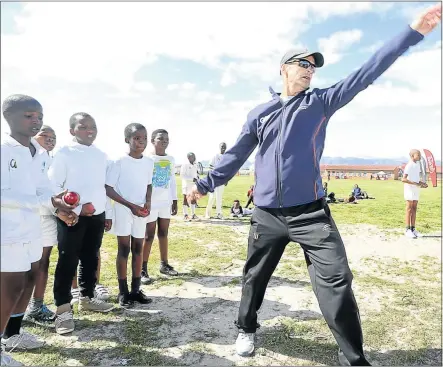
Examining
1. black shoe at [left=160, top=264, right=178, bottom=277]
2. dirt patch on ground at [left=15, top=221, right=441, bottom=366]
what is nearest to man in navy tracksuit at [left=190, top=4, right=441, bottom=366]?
dirt patch on ground at [left=15, top=221, right=441, bottom=366]

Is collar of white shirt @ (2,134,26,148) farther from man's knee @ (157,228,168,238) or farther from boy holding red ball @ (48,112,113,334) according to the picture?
man's knee @ (157,228,168,238)

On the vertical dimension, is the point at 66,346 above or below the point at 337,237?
below

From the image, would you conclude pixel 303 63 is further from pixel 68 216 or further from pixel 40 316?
pixel 40 316

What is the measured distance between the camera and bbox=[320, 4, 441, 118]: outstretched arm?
8.73ft

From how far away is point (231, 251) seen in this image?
24.7 ft

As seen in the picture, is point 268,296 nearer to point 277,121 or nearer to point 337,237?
point 337,237

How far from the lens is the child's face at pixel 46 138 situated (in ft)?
15.4

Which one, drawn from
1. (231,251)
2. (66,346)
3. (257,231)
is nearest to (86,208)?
(66,346)

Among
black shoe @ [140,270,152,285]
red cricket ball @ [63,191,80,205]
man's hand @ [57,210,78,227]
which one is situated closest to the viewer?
red cricket ball @ [63,191,80,205]

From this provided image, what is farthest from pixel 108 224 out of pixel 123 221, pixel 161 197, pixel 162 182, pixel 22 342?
pixel 22 342

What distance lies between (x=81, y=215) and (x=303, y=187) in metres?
2.44

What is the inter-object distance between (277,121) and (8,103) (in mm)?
2216

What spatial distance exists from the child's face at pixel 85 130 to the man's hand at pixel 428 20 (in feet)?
10.7

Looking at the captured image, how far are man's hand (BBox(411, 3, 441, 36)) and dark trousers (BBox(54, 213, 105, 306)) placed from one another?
3.64 metres
